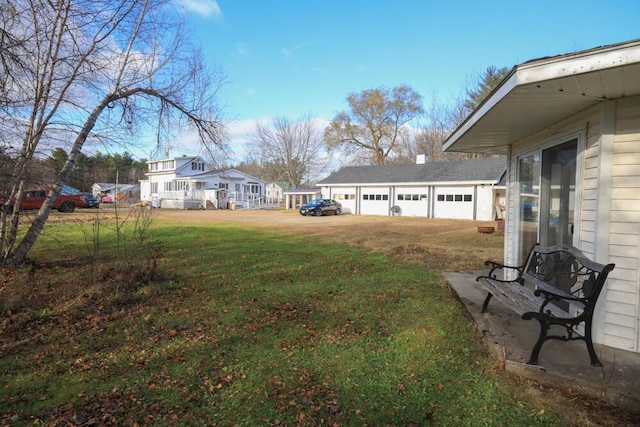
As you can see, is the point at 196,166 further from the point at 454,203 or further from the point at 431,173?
the point at 454,203

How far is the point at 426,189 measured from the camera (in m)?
25.7

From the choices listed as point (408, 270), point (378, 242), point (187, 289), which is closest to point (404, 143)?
point (378, 242)

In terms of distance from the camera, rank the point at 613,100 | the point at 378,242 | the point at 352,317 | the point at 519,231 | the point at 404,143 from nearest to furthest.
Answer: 1. the point at 613,100
2. the point at 352,317
3. the point at 519,231
4. the point at 378,242
5. the point at 404,143

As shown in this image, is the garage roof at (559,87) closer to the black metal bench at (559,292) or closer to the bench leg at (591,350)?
the black metal bench at (559,292)

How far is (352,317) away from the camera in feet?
15.0

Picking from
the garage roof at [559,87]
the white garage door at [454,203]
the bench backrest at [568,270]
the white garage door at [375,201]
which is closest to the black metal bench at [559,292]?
the bench backrest at [568,270]

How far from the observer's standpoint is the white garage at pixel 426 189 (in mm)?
22656

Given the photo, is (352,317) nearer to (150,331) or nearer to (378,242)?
(150,331)

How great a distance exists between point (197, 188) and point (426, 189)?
24.5 m

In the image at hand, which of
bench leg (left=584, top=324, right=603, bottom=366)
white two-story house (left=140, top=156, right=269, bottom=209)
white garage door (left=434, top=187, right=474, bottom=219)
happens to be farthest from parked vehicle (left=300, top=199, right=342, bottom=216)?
bench leg (left=584, top=324, right=603, bottom=366)

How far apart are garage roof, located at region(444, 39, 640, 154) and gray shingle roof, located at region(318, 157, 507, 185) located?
18111 millimetres

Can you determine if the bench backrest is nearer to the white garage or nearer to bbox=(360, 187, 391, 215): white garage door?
the white garage

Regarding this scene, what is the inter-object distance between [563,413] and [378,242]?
9865 mm

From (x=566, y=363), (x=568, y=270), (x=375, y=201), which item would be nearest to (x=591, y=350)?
(x=566, y=363)
